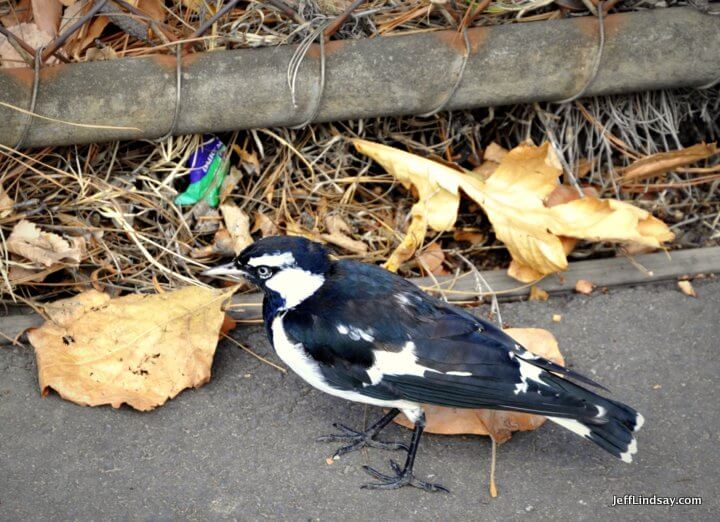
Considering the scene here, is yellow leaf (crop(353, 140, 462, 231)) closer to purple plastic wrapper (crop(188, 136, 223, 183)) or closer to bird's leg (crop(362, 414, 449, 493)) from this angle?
purple plastic wrapper (crop(188, 136, 223, 183))


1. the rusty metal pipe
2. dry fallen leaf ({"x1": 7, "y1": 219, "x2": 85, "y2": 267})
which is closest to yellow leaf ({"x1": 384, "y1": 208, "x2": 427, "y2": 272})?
the rusty metal pipe

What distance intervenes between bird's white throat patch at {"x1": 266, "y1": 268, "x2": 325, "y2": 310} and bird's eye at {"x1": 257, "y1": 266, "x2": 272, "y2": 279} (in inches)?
0.7

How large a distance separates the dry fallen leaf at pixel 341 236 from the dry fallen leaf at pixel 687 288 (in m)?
1.35

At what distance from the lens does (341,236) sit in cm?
394

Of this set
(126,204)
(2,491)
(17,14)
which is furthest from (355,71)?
(2,491)

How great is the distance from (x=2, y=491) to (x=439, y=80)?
2.27 m

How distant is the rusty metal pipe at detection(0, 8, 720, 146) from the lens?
356 centimetres

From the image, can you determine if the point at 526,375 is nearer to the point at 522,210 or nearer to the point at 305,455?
the point at 305,455

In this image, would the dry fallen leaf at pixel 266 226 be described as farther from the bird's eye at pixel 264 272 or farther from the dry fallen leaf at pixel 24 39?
the dry fallen leaf at pixel 24 39

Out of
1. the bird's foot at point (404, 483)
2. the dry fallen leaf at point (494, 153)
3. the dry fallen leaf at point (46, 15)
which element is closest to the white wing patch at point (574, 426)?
the bird's foot at point (404, 483)

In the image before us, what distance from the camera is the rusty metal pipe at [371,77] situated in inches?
140

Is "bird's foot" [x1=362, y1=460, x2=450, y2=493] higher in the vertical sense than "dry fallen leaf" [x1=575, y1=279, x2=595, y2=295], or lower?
lower

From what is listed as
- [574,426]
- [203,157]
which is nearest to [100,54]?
[203,157]

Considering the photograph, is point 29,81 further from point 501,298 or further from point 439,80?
point 501,298
